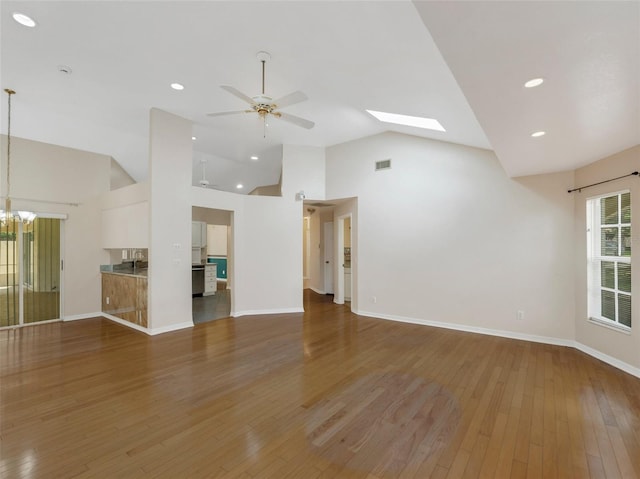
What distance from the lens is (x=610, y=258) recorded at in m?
3.77

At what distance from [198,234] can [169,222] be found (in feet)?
13.7

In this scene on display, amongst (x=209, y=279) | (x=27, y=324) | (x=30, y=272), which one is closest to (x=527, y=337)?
(x=209, y=279)

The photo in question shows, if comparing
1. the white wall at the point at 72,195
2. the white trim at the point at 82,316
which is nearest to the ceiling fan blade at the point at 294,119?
the white wall at the point at 72,195

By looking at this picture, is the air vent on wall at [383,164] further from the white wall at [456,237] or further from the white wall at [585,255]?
the white wall at [585,255]

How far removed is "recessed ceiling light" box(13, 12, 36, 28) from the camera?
104 inches

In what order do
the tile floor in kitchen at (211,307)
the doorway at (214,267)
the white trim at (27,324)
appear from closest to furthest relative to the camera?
the white trim at (27,324) → the tile floor in kitchen at (211,307) → the doorway at (214,267)

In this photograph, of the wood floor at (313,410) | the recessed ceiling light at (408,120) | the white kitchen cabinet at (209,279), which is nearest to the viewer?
the wood floor at (313,410)

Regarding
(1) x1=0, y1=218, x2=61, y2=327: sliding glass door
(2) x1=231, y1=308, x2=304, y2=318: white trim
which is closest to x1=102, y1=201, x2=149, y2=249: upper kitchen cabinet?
(1) x1=0, y1=218, x2=61, y2=327: sliding glass door

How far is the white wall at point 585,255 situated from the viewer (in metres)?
3.31

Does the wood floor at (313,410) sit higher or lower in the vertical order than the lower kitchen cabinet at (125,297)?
lower

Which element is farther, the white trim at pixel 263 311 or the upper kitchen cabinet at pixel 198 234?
the upper kitchen cabinet at pixel 198 234

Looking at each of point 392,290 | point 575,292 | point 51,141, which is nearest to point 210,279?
point 51,141

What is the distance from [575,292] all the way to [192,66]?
6.07m

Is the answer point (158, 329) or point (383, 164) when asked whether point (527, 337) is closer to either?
point (383, 164)
